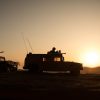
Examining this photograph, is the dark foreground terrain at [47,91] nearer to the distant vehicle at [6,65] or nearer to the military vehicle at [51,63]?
the military vehicle at [51,63]

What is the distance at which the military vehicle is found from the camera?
29516 mm

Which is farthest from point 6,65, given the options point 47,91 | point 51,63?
point 47,91

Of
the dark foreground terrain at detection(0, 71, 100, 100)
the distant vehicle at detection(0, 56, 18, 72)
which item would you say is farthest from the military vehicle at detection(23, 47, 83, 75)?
the dark foreground terrain at detection(0, 71, 100, 100)

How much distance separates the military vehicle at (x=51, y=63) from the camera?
29.5 meters

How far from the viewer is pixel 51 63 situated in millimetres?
29984

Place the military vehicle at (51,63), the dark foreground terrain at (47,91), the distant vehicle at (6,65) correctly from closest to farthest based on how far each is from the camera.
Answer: the dark foreground terrain at (47,91) → the military vehicle at (51,63) → the distant vehicle at (6,65)

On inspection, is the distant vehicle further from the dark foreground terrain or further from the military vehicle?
the dark foreground terrain

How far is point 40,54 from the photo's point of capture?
102 ft

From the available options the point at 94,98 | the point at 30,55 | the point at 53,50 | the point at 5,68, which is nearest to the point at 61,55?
the point at 53,50

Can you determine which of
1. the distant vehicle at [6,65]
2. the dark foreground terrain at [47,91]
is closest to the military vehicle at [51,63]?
the distant vehicle at [6,65]

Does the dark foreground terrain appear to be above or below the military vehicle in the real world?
below

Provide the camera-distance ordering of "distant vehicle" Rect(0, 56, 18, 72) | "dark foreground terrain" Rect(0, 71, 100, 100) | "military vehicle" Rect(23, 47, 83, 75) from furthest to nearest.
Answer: "distant vehicle" Rect(0, 56, 18, 72), "military vehicle" Rect(23, 47, 83, 75), "dark foreground terrain" Rect(0, 71, 100, 100)

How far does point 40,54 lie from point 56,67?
2385 mm

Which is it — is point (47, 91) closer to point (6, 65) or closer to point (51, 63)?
point (51, 63)
